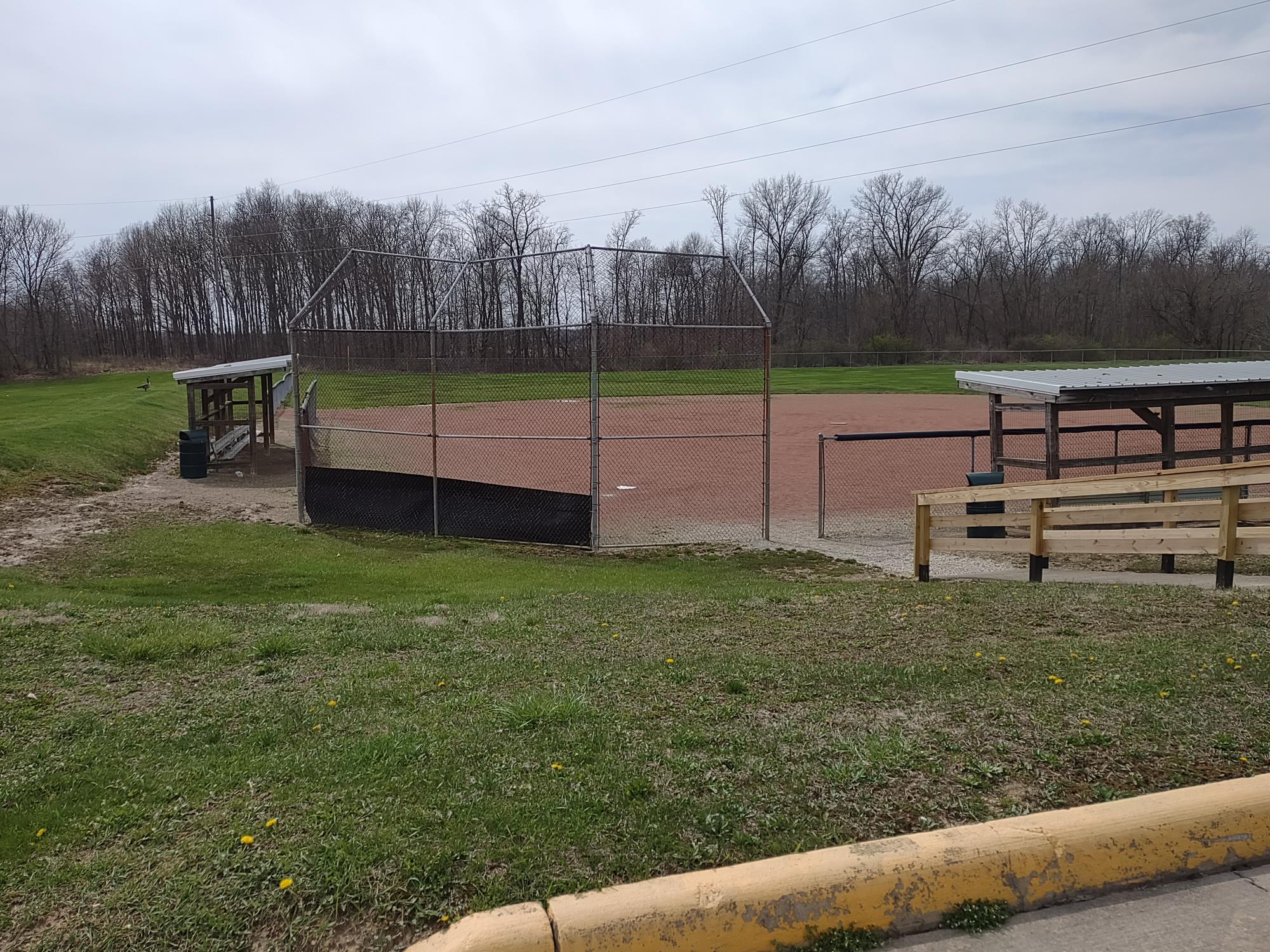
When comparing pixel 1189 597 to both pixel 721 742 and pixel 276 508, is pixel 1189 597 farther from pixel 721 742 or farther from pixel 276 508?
pixel 276 508

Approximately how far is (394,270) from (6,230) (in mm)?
65982

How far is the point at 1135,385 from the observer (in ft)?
39.7

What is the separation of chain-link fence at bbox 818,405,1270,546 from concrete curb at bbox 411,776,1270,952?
32.5 ft

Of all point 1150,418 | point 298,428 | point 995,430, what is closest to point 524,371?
point 298,428

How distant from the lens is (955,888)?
3.10 metres

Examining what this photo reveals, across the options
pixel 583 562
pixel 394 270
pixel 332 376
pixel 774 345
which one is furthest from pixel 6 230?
pixel 583 562

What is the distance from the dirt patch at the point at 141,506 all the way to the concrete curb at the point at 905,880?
10.4m

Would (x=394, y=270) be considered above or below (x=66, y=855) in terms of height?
above

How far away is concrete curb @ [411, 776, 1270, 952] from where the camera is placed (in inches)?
111

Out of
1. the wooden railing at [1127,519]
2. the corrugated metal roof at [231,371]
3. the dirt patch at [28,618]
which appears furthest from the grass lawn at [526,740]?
the corrugated metal roof at [231,371]

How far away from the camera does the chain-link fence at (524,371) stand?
13570 mm

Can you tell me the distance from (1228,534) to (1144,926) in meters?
6.22

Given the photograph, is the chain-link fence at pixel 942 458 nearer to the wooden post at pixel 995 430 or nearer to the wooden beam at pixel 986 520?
the wooden post at pixel 995 430

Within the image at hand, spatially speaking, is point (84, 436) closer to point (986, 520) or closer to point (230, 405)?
point (230, 405)
